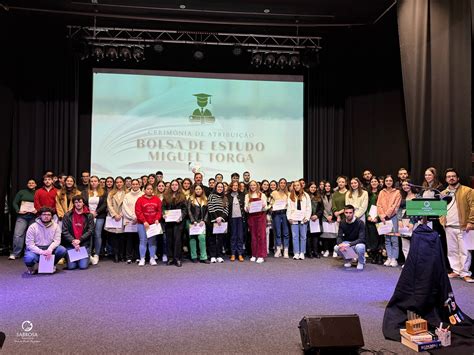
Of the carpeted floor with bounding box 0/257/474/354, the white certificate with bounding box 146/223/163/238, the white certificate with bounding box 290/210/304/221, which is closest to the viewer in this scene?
the carpeted floor with bounding box 0/257/474/354

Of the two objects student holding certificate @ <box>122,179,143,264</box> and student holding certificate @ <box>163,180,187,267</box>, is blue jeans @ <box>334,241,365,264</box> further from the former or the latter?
student holding certificate @ <box>122,179,143,264</box>

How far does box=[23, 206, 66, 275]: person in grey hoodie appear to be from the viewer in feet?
17.5

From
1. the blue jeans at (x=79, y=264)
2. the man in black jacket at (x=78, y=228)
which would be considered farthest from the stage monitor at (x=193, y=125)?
the blue jeans at (x=79, y=264)

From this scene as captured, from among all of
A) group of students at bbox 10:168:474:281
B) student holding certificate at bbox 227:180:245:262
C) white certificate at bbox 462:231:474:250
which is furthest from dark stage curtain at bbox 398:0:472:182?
student holding certificate at bbox 227:180:245:262

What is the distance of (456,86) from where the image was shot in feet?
14.6

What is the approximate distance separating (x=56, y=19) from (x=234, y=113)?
411 cm

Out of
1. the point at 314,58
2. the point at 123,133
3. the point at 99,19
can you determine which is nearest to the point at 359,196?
the point at 314,58

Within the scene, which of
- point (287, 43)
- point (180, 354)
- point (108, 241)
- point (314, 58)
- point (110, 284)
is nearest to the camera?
point (180, 354)

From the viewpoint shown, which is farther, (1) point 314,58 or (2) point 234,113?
(2) point 234,113

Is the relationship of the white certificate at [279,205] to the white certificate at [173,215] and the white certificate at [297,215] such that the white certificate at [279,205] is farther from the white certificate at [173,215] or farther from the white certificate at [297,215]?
the white certificate at [173,215]

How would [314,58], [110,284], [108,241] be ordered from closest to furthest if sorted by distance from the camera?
[110,284] < [108,241] < [314,58]

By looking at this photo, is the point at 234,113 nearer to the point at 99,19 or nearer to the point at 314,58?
the point at 314,58

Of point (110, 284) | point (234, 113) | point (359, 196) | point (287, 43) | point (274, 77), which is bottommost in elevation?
point (110, 284)

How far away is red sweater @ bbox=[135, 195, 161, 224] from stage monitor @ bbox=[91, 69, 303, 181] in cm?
216
